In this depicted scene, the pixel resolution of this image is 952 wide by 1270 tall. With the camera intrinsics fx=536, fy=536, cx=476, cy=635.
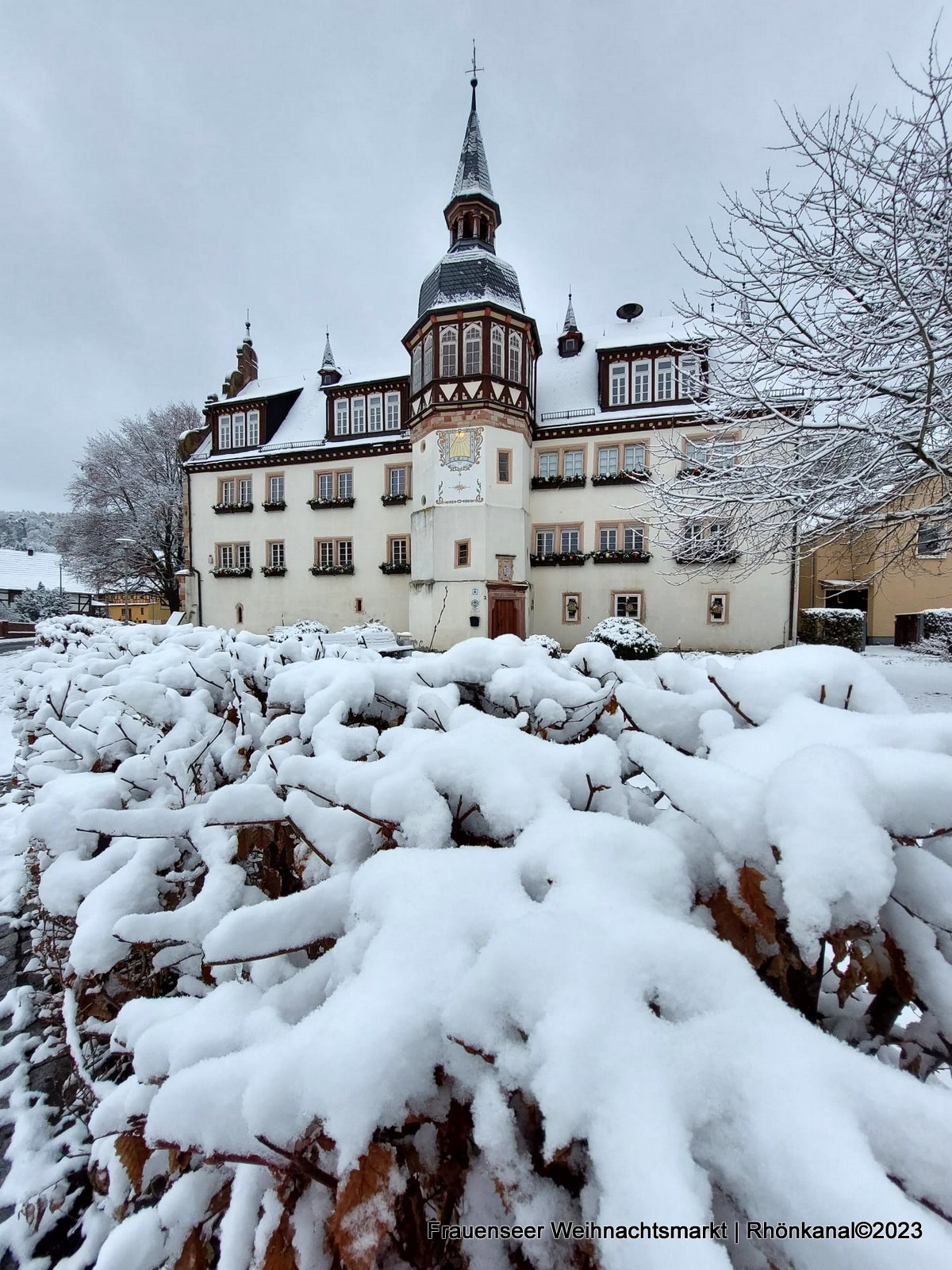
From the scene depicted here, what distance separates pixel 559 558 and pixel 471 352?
7287mm

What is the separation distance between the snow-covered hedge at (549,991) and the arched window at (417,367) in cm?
1917

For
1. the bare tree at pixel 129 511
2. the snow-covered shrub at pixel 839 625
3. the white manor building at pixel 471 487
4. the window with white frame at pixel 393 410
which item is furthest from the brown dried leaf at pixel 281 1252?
the bare tree at pixel 129 511

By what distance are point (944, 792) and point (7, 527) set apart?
367 feet

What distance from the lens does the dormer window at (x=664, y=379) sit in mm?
18328

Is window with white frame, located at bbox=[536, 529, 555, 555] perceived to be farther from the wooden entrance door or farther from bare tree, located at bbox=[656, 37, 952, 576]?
bare tree, located at bbox=[656, 37, 952, 576]

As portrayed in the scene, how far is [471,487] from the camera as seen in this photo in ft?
56.1

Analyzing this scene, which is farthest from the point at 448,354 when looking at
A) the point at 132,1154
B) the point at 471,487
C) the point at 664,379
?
the point at 132,1154

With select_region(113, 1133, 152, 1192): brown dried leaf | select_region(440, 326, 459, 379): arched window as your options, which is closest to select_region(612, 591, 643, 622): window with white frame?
select_region(440, 326, 459, 379): arched window

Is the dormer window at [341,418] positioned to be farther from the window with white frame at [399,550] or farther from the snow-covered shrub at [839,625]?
the snow-covered shrub at [839,625]

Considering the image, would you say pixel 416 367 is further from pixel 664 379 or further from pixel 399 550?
pixel 664 379

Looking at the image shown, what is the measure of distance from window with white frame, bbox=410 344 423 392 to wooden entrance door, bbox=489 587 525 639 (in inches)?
300

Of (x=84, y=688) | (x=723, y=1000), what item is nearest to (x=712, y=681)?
(x=723, y=1000)

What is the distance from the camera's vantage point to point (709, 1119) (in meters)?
0.66

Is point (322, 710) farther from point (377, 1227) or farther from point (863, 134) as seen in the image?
point (863, 134)
